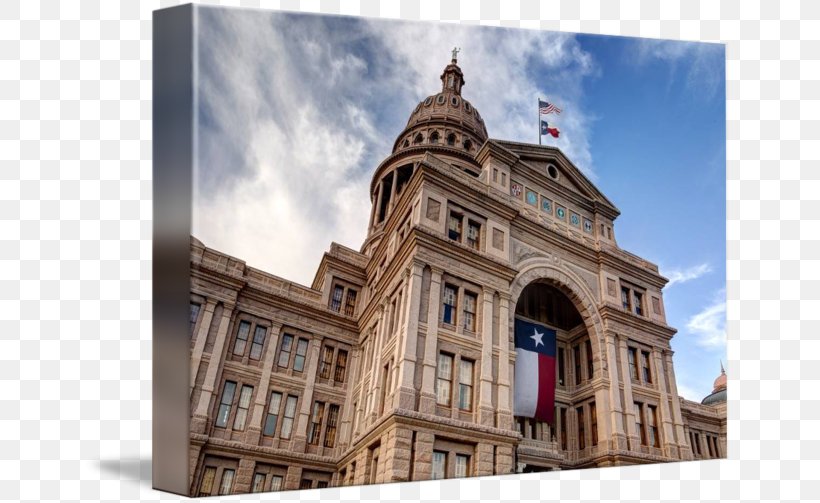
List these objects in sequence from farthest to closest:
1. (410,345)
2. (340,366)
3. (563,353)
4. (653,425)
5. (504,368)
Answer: (563,353), (340,366), (653,425), (504,368), (410,345)

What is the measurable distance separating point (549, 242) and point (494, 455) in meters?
10.9

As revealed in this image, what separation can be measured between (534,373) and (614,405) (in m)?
3.86

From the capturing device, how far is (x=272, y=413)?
2153 centimetres

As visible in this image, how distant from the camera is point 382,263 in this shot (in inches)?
968

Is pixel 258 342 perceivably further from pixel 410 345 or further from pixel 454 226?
pixel 454 226

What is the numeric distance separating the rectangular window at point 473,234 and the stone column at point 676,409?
12.4 meters

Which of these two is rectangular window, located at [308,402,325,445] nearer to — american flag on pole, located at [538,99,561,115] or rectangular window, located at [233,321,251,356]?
rectangular window, located at [233,321,251,356]

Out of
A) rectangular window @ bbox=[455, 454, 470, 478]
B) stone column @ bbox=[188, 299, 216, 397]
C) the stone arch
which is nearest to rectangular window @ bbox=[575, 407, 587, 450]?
the stone arch

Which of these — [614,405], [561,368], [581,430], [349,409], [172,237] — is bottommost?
[349,409]

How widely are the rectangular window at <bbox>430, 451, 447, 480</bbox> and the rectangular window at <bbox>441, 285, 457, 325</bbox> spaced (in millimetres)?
4796

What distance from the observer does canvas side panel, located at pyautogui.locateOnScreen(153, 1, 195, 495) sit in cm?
1036

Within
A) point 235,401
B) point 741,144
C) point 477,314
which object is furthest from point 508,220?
point 235,401

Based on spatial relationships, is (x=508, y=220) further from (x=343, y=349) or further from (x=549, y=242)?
(x=343, y=349)

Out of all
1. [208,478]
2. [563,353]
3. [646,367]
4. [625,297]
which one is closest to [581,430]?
[563,353]
